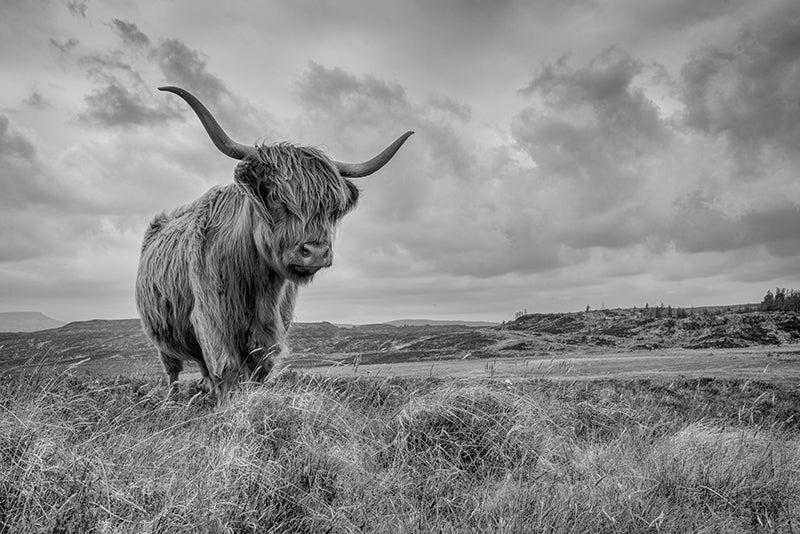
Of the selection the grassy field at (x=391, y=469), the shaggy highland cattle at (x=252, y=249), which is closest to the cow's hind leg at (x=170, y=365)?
the shaggy highland cattle at (x=252, y=249)

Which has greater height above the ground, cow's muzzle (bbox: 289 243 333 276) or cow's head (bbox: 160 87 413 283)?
cow's head (bbox: 160 87 413 283)

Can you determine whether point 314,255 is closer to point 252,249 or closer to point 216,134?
point 252,249

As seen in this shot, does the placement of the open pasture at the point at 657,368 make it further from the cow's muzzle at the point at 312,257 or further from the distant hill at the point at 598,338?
the distant hill at the point at 598,338

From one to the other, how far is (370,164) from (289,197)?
1.42 metres

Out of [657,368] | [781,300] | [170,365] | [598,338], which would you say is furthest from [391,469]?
[781,300]

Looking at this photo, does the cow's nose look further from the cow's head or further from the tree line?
the tree line

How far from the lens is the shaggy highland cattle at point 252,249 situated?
524cm

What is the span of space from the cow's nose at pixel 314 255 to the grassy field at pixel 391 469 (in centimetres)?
113

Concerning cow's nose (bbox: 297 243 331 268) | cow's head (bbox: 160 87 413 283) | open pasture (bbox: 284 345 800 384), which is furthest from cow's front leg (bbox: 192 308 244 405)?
open pasture (bbox: 284 345 800 384)

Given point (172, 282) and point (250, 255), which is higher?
point (250, 255)

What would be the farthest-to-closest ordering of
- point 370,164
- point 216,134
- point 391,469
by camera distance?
point 370,164 → point 216,134 → point 391,469

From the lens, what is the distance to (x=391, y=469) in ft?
11.9

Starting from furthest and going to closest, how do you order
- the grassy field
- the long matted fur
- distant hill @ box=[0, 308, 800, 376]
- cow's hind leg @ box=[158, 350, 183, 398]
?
distant hill @ box=[0, 308, 800, 376]
cow's hind leg @ box=[158, 350, 183, 398]
the long matted fur
the grassy field

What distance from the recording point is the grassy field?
274 centimetres
